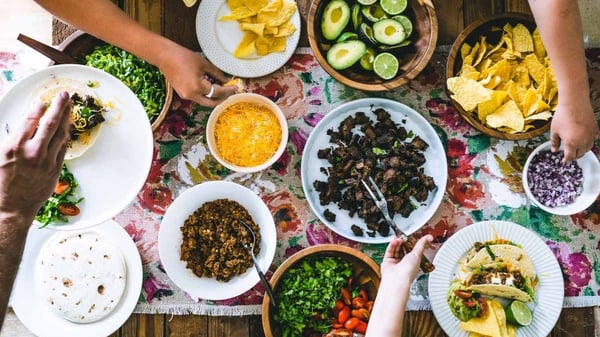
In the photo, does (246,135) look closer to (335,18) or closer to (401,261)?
(335,18)

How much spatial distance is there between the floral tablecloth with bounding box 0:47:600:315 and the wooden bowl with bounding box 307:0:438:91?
0.12 metres

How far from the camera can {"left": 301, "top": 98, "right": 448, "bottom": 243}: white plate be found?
6.90 ft

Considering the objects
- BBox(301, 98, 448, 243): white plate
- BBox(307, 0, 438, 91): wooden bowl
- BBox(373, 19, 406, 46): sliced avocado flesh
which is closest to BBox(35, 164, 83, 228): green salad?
BBox(301, 98, 448, 243): white plate

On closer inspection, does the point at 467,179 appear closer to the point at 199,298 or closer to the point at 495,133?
the point at 495,133

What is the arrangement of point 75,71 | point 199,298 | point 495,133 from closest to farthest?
1. point 75,71
2. point 495,133
3. point 199,298

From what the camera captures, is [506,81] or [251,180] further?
[251,180]

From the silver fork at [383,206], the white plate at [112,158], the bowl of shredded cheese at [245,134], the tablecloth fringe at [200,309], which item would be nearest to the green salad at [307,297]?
the tablecloth fringe at [200,309]

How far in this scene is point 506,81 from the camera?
204 centimetres

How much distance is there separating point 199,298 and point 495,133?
1210mm

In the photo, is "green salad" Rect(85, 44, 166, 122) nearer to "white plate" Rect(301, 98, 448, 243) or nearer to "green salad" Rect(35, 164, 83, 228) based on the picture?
"green salad" Rect(35, 164, 83, 228)

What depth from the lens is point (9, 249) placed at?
55.6 inches

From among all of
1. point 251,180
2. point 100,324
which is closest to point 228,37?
point 251,180

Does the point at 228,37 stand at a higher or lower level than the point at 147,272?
higher

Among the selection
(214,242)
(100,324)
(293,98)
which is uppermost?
(293,98)
